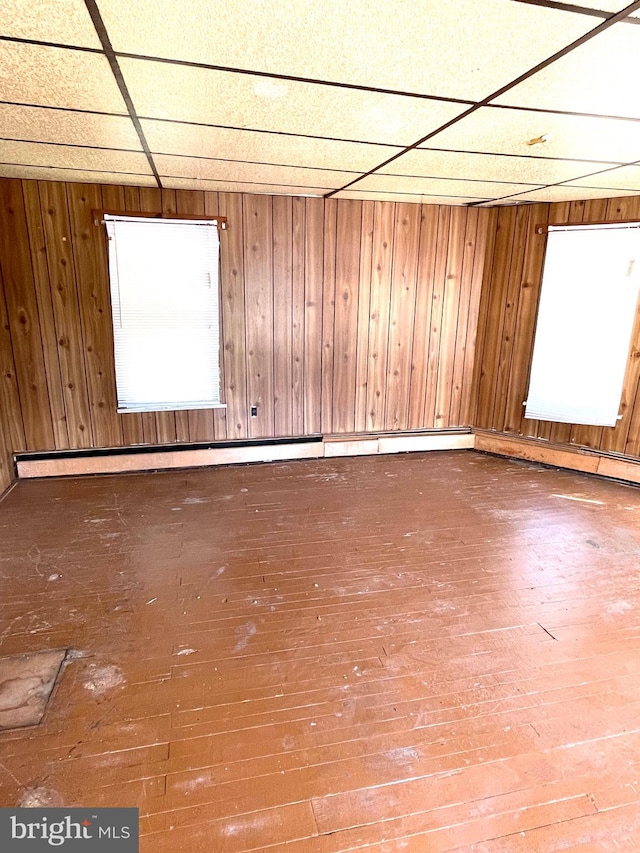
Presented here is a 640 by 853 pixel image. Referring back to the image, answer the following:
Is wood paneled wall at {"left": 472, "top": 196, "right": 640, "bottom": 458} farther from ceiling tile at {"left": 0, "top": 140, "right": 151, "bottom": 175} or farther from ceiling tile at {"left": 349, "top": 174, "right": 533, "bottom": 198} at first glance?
ceiling tile at {"left": 0, "top": 140, "right": 151, "bottom": 175}

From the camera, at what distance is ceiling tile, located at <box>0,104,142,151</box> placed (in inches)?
87.0

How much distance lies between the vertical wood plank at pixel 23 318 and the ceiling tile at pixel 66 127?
1.29 meters

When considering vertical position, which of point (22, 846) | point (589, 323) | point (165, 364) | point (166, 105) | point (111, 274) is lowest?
point (22, 846)

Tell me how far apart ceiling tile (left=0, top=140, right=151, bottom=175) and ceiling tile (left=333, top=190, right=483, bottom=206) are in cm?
165

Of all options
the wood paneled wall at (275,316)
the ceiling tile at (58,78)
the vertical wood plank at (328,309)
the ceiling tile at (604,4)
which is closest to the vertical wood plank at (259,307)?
the wood paneled wall at (275,316)

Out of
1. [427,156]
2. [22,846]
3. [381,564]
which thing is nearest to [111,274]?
[427,156]

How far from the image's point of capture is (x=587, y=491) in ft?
13.3

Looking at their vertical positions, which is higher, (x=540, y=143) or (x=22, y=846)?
(x=540, y=143)

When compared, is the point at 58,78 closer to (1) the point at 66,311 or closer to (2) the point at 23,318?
(1) the point at 66,311

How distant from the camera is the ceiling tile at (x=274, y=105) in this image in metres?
1.84

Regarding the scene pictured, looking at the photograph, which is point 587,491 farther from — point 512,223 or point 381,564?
point 512,223

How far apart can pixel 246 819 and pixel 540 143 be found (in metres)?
3.21

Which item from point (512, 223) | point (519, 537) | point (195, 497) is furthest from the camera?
point (512, 223)

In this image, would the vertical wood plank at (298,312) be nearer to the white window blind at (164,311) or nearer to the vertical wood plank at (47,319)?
the white window blind at (164,311)
